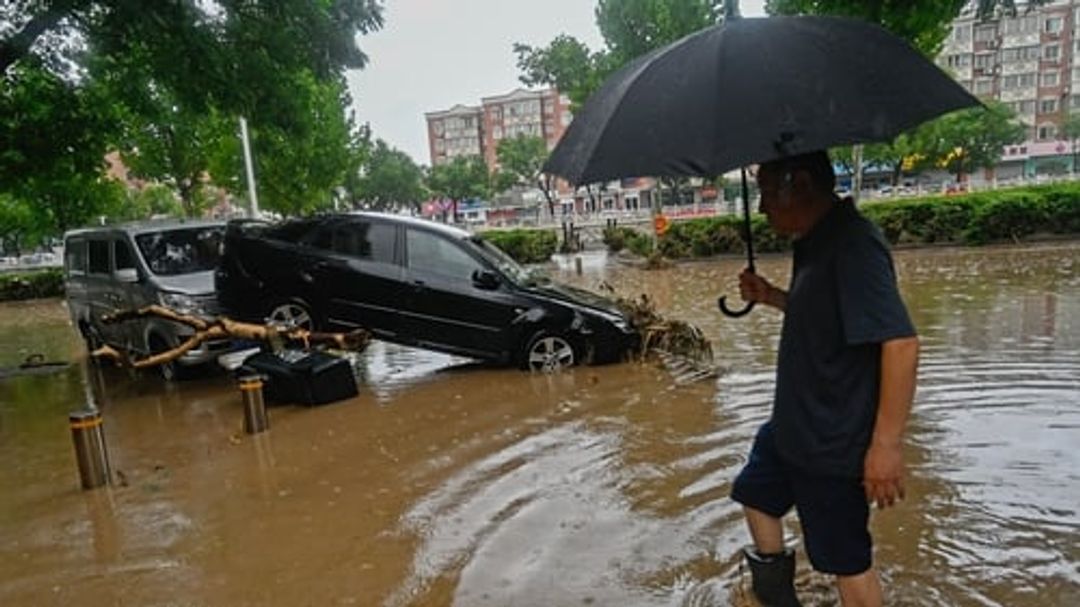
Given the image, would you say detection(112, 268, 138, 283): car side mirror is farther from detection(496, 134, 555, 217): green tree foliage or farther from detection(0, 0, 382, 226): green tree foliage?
detection(496, 134, 555, 217): green tree foliage

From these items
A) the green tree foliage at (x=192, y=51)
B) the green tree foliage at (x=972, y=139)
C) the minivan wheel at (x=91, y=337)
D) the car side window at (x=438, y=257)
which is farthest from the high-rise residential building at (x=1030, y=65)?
the minivan wheel at (x=91, y=337)

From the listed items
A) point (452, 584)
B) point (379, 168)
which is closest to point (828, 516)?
point (452, 584)

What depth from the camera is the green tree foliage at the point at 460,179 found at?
193 ft

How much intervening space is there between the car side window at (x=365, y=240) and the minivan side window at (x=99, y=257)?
3.33 meters

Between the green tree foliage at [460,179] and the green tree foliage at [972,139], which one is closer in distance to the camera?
the green tree foliage at [972,139]

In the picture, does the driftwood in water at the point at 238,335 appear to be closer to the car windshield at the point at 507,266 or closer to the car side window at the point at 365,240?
the car side window at the point at 365,240

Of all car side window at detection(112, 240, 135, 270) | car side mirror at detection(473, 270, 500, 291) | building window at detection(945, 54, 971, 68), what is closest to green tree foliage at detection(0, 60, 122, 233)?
car side window at detection(112, 240, 135, 270)

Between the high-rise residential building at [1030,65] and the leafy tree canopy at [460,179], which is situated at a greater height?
the high-rise residential building at [1030,65]

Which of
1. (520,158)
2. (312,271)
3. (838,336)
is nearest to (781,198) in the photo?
(838,336)

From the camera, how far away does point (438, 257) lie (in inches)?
306

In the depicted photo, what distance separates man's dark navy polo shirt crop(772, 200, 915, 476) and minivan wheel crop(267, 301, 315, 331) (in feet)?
21.7

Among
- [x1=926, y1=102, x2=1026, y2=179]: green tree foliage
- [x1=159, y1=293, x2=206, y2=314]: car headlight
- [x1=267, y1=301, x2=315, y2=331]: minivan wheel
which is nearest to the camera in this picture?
[x1=267, y1=301, x2=315, y2=331]: minivan wheel

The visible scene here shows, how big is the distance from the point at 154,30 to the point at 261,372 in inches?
219

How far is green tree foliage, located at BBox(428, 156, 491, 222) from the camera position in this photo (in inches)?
2312
